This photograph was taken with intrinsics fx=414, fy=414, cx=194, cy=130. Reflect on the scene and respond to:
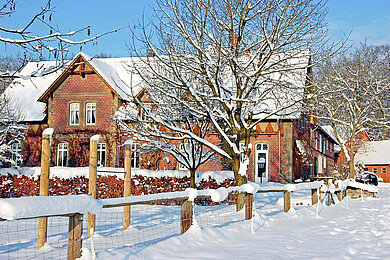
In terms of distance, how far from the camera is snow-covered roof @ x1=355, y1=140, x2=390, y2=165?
48438 millimetres

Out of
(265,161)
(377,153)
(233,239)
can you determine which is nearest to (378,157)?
(377,153)

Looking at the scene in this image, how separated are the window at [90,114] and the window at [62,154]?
202cm

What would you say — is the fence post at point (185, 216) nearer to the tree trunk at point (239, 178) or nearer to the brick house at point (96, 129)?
the tree trunk at point (239, 178)

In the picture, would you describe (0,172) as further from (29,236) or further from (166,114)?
(29,236)

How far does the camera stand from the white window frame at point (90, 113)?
2598 cm

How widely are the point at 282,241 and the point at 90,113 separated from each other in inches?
806

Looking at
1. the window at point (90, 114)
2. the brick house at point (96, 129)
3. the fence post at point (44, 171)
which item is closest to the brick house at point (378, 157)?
the brick house at point (96, 129)

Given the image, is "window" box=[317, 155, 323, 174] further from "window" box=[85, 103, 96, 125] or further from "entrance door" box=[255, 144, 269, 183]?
"window" box=[85, 103, 96, 125]

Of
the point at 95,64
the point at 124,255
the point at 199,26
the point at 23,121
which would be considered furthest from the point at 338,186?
the point at 23,121

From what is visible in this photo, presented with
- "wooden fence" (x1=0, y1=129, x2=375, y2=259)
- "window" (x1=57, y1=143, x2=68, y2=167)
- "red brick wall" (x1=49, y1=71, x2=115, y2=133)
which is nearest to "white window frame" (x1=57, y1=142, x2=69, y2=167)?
"window" (x1=57, y1=143, x2=68, y2=167)

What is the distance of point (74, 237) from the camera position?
199 inches

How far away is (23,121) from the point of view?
26.4 m

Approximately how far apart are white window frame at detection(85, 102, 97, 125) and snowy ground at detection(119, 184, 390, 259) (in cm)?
1784

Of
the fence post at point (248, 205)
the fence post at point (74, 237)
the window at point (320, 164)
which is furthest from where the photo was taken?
the window at point (320, 164)
